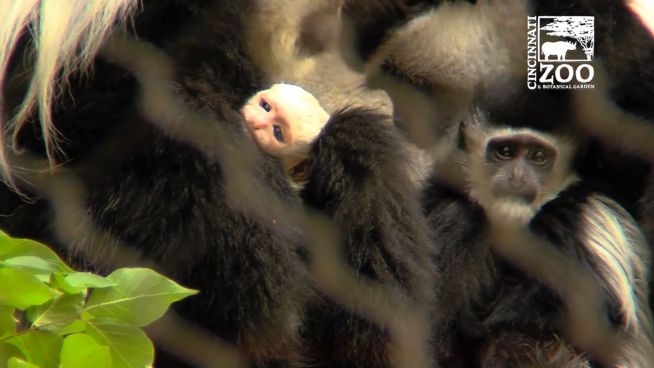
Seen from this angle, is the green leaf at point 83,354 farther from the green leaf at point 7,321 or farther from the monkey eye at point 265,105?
the monkey eye at point 265,105

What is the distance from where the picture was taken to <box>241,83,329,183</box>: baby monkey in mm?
1298

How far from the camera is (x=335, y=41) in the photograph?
58.4 inches

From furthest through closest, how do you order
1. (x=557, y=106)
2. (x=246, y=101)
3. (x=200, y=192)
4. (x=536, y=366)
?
1. (x=557, y=106)
2. (x=536, y=366)
3. (x=246, y=101)
4. (x=200, y=192)

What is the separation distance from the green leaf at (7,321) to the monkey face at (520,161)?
0.76 meters

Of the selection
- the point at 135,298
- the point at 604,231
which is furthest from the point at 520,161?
the point at 135,298

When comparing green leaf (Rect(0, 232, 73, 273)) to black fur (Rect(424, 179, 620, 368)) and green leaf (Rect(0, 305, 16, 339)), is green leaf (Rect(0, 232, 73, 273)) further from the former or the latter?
black fur (Rect(424, 179, 620, 368))

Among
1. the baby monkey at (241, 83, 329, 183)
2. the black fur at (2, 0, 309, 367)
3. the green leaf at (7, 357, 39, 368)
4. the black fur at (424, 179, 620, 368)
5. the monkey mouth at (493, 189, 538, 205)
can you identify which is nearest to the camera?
the green leaf at (7, 357, 39, 368)

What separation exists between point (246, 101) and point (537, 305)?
0.42 m

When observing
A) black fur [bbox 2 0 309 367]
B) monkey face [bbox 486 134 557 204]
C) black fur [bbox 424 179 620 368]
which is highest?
black fur [bbox 2 0 309 367]

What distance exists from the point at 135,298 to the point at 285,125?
383mm

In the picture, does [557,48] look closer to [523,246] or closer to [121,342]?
[523,246]

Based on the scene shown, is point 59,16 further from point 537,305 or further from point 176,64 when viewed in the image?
point 537,305

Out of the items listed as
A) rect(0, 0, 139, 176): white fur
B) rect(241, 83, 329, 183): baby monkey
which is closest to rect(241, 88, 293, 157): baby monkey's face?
rect(241, 83, 329, 183): baby monkey

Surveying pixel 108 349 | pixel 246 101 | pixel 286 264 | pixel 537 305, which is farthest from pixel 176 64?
pixel 537 305
